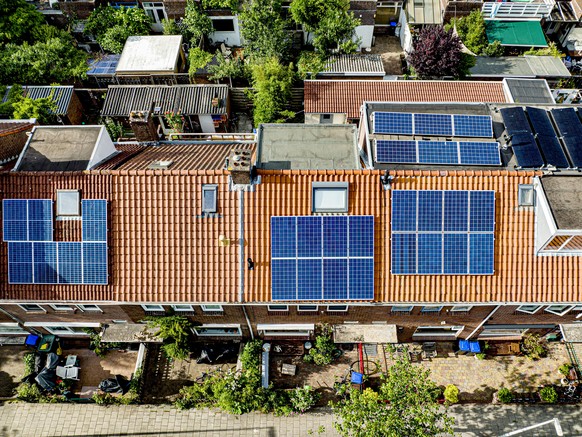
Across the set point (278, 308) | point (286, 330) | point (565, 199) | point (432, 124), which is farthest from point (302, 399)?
point (432, 124)

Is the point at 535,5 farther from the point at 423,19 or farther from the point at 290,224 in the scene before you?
the point at 290,224

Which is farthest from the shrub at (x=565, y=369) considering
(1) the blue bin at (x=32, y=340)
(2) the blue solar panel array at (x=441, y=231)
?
(1) the blue bin at (x=32, y=340)

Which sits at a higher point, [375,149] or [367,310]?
[375,149]

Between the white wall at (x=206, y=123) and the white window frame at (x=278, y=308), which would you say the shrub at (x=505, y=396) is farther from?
the white wall at (x=206, y=123)

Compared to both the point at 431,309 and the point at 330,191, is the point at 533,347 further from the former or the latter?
the point at 330,191

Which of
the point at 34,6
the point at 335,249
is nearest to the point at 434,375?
the point at 335,249

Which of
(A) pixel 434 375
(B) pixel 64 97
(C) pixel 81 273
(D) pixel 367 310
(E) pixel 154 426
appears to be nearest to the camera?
(C) pixel 81 273
